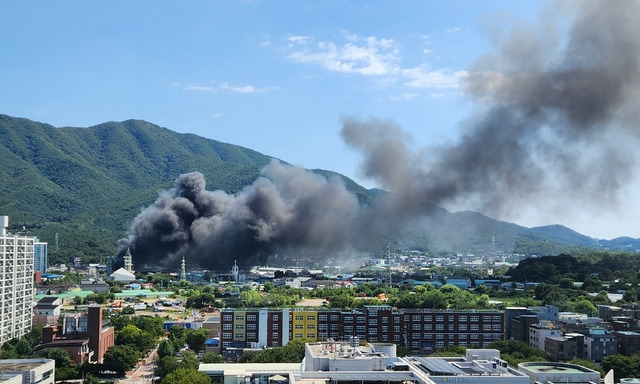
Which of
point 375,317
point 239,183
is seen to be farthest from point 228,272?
point 239,183

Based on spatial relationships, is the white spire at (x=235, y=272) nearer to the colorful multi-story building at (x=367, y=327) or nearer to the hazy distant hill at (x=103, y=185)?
the hazy distant hill at (x=103, y=185)

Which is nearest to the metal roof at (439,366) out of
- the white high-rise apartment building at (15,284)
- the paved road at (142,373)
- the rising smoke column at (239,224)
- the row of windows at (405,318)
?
the paved road at (142,373)

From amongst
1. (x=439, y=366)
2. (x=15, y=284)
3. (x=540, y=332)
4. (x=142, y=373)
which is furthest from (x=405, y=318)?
(x=15, y=284)

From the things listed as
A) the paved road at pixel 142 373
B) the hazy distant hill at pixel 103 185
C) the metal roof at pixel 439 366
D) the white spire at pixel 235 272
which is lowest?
the paved road at pixel 142 373

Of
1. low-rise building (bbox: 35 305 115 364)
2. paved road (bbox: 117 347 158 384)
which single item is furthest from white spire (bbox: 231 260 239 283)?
low-rise building (bbox: 35 305 115 364)

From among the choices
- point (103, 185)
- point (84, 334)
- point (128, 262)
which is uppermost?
point (103, 185)

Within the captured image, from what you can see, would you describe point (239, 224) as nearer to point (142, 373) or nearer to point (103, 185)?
point (142, 373)
